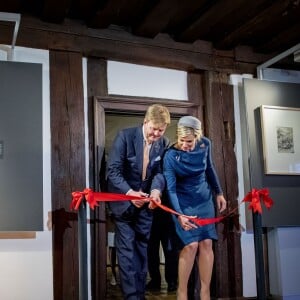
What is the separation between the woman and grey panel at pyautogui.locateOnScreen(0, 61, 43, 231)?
3.33 ft

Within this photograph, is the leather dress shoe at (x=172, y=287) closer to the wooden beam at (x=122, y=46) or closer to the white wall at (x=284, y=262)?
the white wall at (x=284, y=262)

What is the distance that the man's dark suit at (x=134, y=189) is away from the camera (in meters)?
3.28

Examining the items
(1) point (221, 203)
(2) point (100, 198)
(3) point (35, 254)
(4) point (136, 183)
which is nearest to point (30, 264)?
(3) point (35, 254)

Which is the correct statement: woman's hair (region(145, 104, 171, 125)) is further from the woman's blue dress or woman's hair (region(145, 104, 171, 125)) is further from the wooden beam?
the wooden beam

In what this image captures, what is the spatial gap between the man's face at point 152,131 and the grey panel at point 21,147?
2.70ft

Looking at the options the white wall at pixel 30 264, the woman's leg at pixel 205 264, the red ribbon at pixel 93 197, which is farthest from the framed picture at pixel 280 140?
the white wall at pixel 30 264

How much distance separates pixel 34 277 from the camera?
328 centimetres

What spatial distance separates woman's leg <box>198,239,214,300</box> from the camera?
10.8ft

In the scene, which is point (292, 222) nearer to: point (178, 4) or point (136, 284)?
point (136, 284)

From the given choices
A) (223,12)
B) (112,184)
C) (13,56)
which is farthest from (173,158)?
(13,56)

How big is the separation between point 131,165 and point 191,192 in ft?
1.70

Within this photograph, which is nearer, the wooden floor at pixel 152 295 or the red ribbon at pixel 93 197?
the red ribbon at pixel 93 197

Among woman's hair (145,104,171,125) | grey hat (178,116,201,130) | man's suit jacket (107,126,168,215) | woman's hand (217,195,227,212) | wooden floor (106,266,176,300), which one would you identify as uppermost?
woman's hair (145,104,171,125)

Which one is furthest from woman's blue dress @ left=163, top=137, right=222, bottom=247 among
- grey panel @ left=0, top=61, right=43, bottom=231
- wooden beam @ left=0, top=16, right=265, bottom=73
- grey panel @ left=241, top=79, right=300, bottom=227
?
grey panel @ left=0, top=61, right=43, bottom=231
